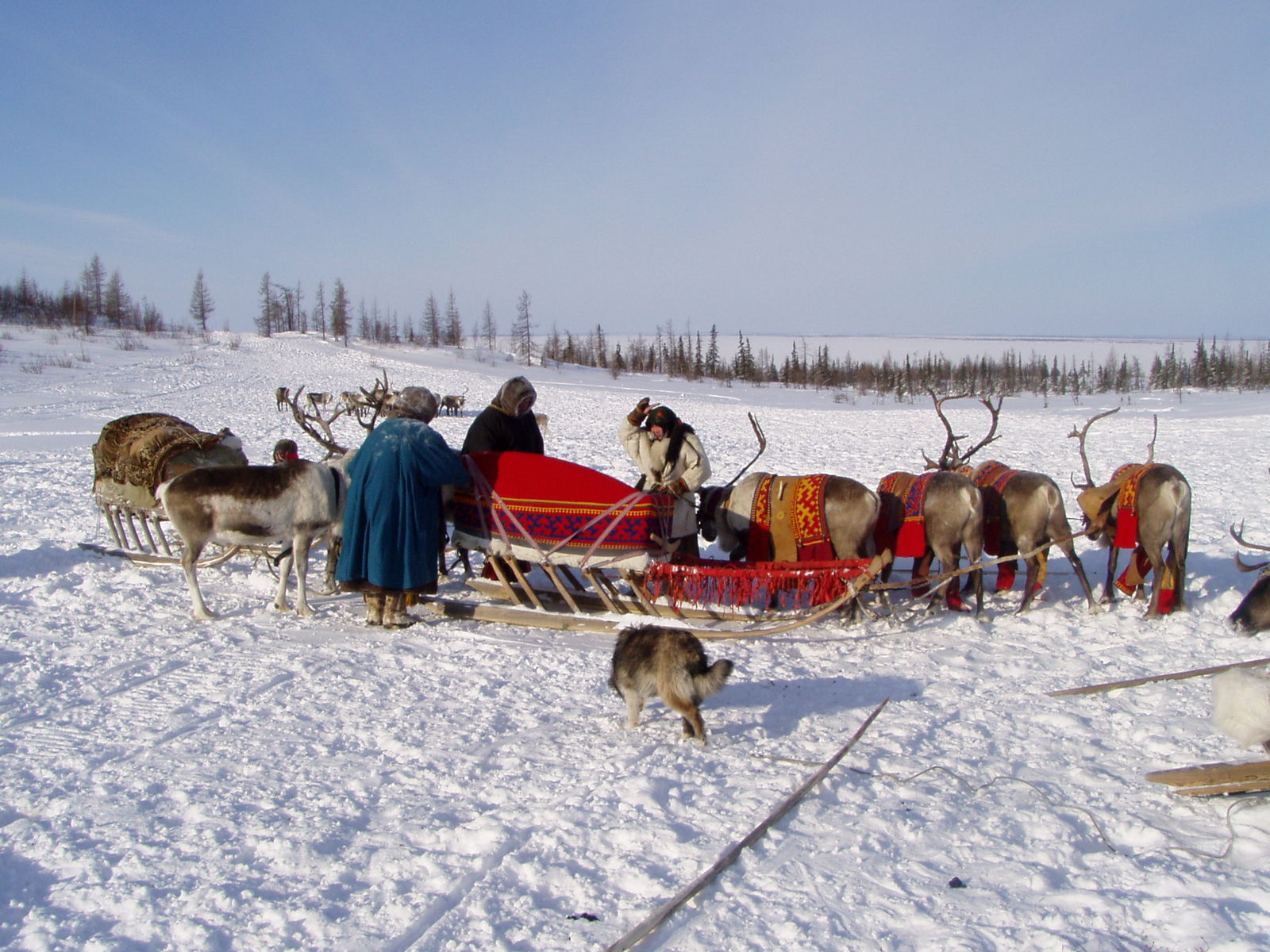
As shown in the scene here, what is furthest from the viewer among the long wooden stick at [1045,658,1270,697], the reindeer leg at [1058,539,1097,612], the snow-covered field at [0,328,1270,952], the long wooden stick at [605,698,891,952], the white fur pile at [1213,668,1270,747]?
the reindeer leg at [1058,539,1097,612]

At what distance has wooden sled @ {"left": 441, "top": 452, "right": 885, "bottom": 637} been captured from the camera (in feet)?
18.3

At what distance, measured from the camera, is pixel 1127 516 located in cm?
630

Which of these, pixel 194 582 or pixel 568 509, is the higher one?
pixel 568 509

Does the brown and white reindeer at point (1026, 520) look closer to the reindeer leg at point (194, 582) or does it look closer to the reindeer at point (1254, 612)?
the reindeer at point (1254, 612)

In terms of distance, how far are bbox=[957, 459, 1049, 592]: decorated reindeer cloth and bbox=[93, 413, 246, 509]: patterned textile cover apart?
6.35m

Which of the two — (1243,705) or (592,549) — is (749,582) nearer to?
(592,549)

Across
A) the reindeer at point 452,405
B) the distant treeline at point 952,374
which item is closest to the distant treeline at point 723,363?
the distant treeline at point 952,374

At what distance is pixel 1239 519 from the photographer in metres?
9.57

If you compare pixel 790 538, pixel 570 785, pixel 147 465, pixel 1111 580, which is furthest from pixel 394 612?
A: pixel 1111 580

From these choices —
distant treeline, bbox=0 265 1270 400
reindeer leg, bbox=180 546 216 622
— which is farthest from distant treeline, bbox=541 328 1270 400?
reindeer leg, bbox=180 546 216 622

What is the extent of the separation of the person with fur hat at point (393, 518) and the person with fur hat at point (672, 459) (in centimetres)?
143

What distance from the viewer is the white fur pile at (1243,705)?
3.36 meters

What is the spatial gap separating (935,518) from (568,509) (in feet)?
9.50

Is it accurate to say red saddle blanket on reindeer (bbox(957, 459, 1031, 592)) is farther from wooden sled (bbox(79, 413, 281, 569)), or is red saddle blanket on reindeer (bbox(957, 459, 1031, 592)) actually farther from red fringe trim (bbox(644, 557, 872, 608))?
wooden sled (bbox(79, 413, 281, 569))
